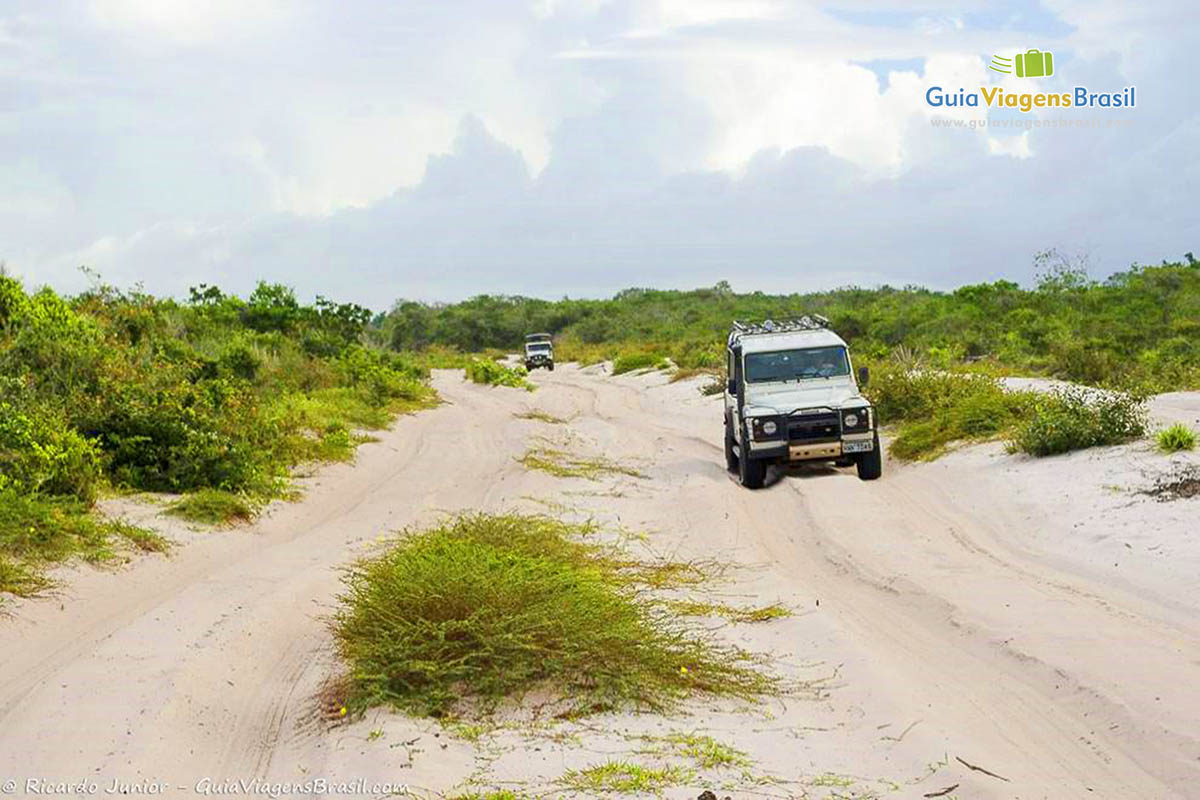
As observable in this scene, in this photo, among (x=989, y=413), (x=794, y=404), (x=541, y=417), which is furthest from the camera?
(x=541, y=417)

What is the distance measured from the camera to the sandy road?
5762mm

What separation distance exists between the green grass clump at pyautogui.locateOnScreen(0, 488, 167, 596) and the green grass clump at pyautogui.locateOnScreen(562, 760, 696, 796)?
5538mm

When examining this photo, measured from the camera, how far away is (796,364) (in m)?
16.9

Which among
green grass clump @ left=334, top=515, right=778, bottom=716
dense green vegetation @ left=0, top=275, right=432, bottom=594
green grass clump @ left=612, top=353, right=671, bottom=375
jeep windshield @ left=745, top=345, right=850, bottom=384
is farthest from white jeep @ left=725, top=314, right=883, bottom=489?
green grass clump @ left=612, top=353, right=671, bottom=375

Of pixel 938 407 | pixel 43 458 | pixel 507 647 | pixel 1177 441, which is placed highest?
pixel 43 458

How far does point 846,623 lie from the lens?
8.40 meters

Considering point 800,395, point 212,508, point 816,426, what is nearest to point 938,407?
point 800,395

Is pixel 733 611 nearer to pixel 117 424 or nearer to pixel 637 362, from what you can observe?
pixel 117 424

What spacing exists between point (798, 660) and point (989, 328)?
3233cm

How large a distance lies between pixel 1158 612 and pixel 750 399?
857 centimetres

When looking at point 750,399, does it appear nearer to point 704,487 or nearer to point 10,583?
point 704,487

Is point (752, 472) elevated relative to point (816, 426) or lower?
lower

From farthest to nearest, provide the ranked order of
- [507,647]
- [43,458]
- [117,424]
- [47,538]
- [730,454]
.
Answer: [730,454] < [117,424] < [43,458] < [47,538] < [507,647]

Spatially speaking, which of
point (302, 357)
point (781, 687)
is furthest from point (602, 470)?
point (302, 357)
